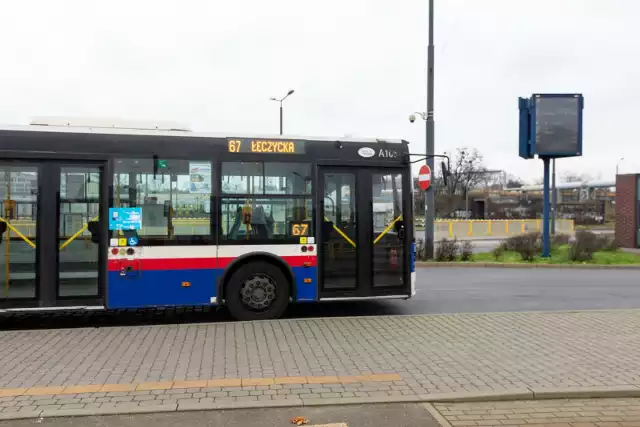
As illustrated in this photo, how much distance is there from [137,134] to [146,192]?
89cm

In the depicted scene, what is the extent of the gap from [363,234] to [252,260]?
184cm

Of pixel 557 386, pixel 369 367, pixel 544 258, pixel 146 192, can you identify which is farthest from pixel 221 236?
pixel 544 258

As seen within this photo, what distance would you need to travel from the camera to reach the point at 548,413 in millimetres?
4574

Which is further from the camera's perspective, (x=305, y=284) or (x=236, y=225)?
(x=305, y=284)

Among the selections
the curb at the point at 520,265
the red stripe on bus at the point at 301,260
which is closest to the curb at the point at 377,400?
the red stripe on bus at the point at 301,260

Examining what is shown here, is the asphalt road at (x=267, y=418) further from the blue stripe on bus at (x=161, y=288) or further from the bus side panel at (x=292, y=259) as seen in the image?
the bus side panel at (x=292, y=259)

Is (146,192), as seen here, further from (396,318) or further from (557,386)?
(557,386)

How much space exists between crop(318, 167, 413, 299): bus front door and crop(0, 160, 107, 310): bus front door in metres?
3.34

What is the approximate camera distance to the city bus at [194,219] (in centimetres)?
770

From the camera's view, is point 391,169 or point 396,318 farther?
point 391,169

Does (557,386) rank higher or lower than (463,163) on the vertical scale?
lower

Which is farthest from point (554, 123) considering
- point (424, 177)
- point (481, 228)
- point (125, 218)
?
point (481, 228)

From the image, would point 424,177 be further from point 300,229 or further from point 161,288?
point 161,288

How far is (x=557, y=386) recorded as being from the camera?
5.10m
